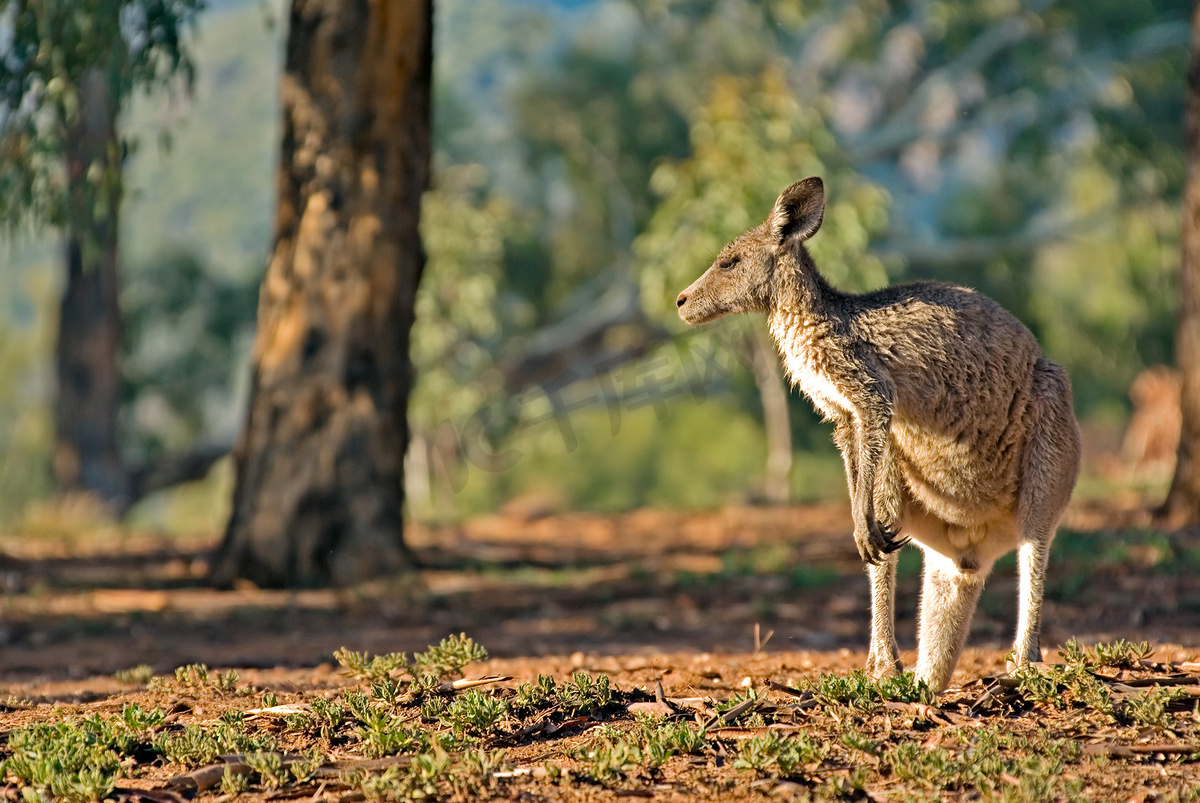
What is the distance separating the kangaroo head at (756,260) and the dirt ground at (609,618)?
1442 mm

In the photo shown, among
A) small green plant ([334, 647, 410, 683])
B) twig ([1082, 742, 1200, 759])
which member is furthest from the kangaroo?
small green plant ([334, 647, 410, 683])

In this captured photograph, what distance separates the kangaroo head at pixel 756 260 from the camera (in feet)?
15.6

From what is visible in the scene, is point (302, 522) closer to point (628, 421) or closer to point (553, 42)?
point (553, 42)

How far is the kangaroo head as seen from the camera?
4766 mm

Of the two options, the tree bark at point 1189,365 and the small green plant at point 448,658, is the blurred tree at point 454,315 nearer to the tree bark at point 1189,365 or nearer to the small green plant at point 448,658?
the tree bark at point 1189,365

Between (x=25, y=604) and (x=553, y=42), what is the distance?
2845 cm

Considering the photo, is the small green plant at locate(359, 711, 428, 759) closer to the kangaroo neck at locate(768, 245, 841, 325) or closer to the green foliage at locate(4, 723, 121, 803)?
the green foliage at locate(4, 723, 121, 803)

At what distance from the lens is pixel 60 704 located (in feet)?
16.8

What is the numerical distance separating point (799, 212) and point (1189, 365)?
676 cm

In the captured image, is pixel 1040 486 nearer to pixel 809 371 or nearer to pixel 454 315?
pixel 809 371

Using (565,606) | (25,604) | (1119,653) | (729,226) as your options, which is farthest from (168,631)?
(729,226)

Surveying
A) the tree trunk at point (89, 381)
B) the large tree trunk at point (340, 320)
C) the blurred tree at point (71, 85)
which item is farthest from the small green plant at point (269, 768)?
the tree trunk at point (89, 381)

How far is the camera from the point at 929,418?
465 cm

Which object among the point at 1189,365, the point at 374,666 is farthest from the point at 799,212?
the point at 1189,365
